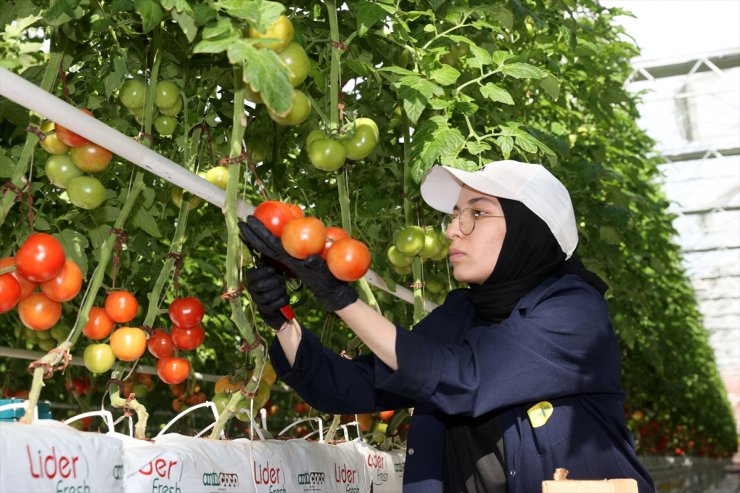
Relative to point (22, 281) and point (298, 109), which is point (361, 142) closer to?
point (298, 109)

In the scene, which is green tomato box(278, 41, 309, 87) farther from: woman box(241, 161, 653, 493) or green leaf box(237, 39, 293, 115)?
woman box(241, 161, 653, 493)

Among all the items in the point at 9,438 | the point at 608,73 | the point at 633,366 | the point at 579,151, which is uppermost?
the point at 9,438

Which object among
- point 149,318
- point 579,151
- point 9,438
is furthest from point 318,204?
point 579,151

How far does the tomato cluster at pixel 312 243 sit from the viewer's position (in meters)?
1.60

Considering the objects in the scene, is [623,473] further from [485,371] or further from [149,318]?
[149,318]

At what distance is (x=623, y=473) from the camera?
2031 millimetres

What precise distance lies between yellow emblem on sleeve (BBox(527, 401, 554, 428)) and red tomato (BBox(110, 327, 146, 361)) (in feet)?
2.78

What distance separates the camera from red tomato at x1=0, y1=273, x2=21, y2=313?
63.3 inches

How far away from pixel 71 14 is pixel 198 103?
0.62 metres

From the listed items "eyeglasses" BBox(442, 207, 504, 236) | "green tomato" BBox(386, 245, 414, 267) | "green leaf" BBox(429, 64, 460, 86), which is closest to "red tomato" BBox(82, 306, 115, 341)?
"eyeglasses" BBox(442, 207, 504, 236)

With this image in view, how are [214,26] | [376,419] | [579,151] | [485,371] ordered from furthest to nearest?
[579,151] < [376,419] < [485,371] < [214,26]

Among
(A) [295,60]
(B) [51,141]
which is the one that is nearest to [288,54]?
(A) [295,60]

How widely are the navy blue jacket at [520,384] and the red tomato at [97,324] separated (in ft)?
1.35

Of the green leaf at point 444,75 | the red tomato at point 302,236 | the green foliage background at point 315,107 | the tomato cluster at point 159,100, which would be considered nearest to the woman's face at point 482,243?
the green foliage background at point 315,107
